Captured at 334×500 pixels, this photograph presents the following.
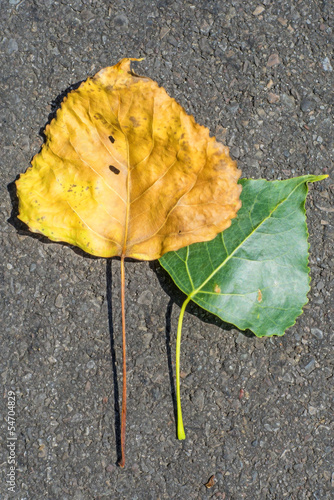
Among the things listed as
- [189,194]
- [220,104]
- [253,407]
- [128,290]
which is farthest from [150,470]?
[220,104]

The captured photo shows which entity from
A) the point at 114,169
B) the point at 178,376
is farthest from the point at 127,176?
the point at 178,376

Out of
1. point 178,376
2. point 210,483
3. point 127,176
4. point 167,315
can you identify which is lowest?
point 210,483

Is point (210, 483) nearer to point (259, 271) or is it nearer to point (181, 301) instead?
point (181, 301)

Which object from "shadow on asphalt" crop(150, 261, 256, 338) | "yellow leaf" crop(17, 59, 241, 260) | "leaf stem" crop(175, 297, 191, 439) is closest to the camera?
"yellow leaf" crop(17, 59, 241, 260)

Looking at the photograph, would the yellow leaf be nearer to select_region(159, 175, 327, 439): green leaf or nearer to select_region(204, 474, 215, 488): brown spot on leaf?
select_region(159, 175, 327, 439): green leaf

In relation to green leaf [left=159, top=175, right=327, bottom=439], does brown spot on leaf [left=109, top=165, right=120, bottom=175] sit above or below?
above

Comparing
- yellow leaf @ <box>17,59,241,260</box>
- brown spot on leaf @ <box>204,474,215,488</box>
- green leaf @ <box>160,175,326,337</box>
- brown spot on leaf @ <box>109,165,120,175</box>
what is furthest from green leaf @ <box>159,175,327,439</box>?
brown spot on leaf @ <box>204,474,215,488</box>
